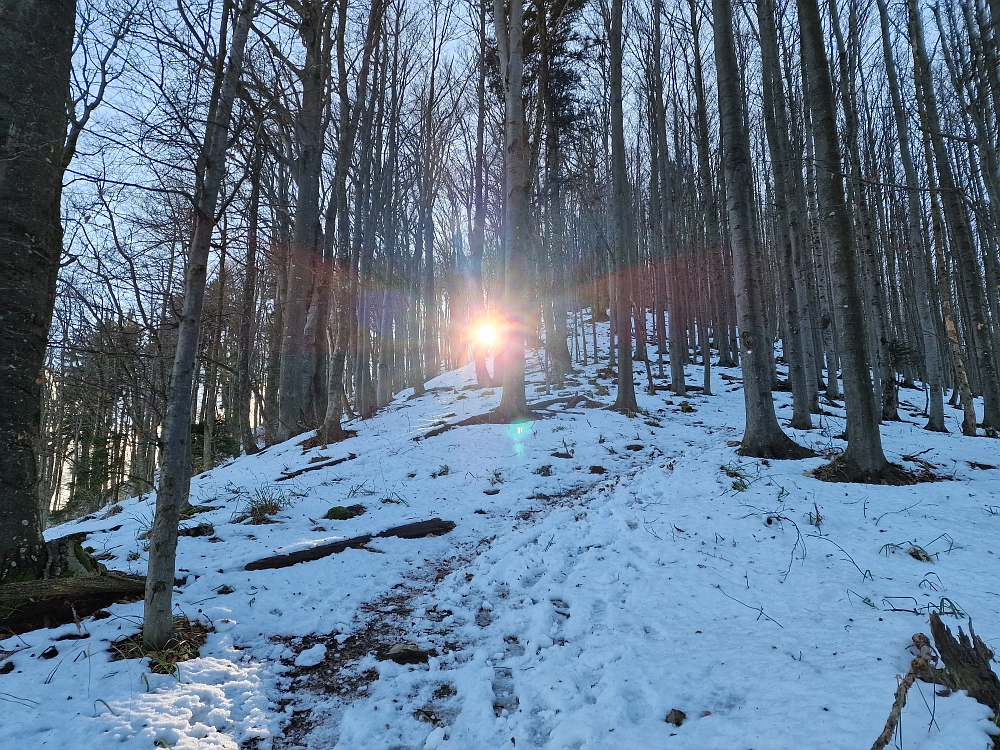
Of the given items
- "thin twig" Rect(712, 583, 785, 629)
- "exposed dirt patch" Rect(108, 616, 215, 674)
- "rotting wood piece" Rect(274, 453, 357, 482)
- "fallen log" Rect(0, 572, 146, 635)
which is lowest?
"thin twig" Rect(712, 583, 785, 629)

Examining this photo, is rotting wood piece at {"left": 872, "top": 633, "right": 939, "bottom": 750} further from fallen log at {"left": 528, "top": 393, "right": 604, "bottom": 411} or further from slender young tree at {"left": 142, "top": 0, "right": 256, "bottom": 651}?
fallen log at {"left": 528, "top": 393, "right": 604, "bottom": 411}

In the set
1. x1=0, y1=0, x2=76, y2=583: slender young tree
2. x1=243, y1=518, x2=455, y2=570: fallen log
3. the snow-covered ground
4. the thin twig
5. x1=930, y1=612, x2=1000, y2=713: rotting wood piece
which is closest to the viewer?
x1=930, y1=612, x2=1000, y2=713: rotting wood piece

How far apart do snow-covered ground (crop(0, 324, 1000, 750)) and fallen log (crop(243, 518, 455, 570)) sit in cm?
10

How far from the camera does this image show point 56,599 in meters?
2.51

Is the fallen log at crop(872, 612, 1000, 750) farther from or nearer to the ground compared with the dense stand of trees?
nearer to the ground

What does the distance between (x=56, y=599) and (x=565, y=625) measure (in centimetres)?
300

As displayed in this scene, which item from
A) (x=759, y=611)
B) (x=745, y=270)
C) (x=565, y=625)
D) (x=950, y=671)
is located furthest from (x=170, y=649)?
(x=745, y=270)

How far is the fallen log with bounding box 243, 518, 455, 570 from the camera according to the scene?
3654 mm

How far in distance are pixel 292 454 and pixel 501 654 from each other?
24.8 feet

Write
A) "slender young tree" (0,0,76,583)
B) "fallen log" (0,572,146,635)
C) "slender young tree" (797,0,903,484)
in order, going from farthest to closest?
"slender young tree" (797,0,903,484) → "slender young tree" (0,0,76,583) → "fallen log" (0,572,146,635)

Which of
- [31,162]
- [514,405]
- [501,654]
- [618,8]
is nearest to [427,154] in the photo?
[618,8]

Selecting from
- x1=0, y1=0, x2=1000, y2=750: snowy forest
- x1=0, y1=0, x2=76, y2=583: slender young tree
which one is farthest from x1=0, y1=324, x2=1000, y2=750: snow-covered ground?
x1=0, y1=0, x2=76, y2=583: slender young tree

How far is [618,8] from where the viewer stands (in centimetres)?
1097

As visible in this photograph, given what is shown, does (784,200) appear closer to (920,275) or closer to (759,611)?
(920,275)
